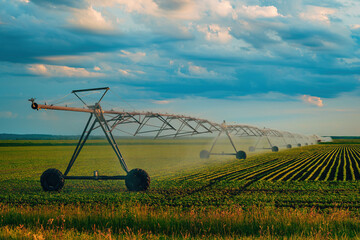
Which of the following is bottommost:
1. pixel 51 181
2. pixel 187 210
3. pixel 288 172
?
pixel 288 172

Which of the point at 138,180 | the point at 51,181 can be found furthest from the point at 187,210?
the point at 51,181

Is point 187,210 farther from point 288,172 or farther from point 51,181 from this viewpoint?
point 288,172

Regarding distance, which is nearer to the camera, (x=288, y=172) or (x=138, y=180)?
(x=138, y=180)

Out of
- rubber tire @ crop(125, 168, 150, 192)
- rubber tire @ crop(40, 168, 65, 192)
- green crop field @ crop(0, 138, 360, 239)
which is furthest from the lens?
rubber tire @ crop(40, 168, 65, 192)

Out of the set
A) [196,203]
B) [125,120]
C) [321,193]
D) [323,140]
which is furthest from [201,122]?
[323,140]

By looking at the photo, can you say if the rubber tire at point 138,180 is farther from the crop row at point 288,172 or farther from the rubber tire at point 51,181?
the crop row at point 288,172

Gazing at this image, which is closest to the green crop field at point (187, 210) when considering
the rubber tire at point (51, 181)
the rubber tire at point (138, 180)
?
the rubber tire at point (138, 180)

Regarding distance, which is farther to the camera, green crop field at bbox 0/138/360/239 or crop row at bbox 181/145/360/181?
crop row at bbox 181/145/360/181

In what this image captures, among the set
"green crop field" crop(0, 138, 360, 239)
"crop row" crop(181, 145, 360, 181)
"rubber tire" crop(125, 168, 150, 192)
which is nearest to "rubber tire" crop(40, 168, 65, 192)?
"green crop field" crop(0, 138, 360, 239)

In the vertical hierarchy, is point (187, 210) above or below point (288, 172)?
above

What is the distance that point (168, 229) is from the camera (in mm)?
9523

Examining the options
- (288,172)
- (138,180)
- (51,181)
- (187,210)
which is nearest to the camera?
(187,210)

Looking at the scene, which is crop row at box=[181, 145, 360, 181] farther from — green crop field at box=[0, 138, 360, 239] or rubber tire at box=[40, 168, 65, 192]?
rubber tire at box=[40, 168, 65, 192]

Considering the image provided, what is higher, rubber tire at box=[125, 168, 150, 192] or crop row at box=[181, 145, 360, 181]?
rubber tire at box=[125, 168, 150, 192]
